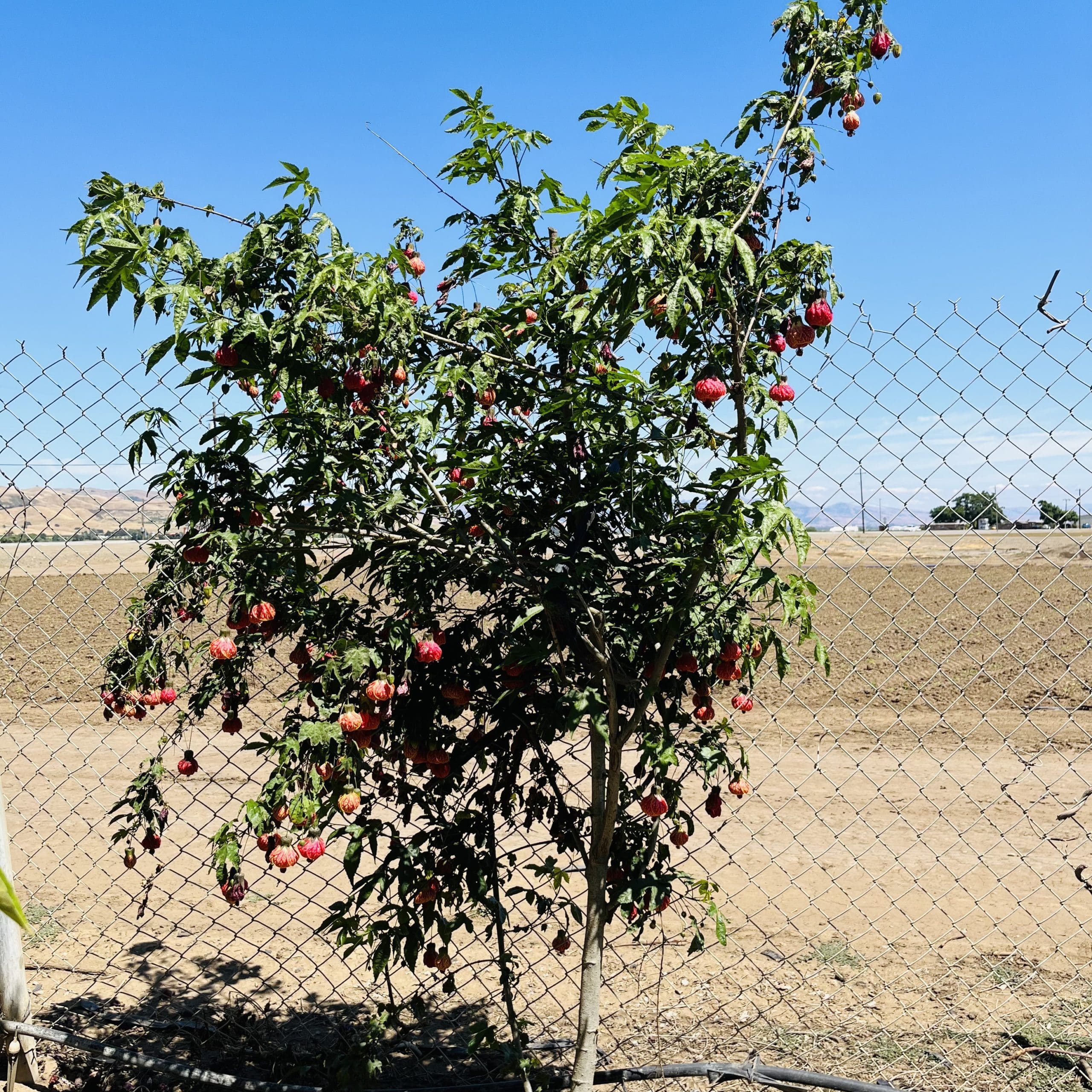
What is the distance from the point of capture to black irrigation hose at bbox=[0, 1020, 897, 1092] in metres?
2.50

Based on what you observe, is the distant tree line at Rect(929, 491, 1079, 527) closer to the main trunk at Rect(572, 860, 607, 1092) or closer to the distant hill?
the main trunk at Rect(572, 860, 607, 1092)

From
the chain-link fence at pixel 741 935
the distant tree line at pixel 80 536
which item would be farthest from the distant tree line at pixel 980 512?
the distant tree line at pixel 80 536

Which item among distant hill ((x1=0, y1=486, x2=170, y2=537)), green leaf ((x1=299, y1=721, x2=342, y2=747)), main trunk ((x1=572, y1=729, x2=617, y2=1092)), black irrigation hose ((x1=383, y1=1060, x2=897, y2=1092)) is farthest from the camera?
distant hill ((x1=0, y1=486, x2=170, y2=537))

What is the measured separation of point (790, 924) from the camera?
3.64 m

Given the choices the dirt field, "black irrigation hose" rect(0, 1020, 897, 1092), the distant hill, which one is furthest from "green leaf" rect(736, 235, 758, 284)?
"black irrigation hose" rect(0, 1020, 897, 1092)

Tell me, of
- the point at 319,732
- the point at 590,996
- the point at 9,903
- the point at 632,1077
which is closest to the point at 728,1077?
the point at 632,1077

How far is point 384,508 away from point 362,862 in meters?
3.03

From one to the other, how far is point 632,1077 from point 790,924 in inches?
50.0

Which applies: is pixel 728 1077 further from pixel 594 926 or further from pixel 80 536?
pixel 80 536

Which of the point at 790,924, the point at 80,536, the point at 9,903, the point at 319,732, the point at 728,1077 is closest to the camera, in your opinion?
the point at 9,903

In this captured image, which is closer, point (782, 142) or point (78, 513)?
point (782, 142)

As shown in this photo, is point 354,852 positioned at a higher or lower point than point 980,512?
lower

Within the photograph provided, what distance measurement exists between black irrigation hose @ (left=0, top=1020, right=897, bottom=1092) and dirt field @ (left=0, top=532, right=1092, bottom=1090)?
0.24 metres

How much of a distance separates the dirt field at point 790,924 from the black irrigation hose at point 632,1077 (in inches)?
9.4
